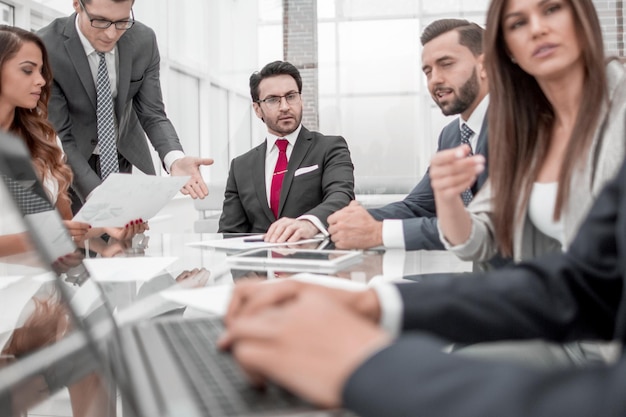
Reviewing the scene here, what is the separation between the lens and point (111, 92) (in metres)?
2.71

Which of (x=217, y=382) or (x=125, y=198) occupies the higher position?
(x=125, y=198)

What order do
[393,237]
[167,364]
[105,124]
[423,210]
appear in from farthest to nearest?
[105,124], [423,210], [393,237], [167,364]

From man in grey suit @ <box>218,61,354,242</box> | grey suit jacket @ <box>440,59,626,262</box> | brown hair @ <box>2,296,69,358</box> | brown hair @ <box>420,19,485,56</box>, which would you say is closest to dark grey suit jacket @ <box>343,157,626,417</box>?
grey suit jacket @ <box>440,59,626,262</box>

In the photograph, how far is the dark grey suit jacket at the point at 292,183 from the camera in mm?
Result: 2863

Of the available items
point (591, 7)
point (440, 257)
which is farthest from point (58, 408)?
point (591, 7)

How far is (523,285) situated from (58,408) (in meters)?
1.07

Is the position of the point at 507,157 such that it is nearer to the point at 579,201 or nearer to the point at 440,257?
the point at 579,201

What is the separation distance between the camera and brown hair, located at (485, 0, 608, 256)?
3.74 ft

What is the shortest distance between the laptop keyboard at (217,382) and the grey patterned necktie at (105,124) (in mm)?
2143

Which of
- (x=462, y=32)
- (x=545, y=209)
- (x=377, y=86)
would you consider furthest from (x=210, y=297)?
(x=377, y=86)

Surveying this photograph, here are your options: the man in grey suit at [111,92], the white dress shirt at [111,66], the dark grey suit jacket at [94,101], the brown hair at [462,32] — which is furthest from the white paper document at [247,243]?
the brown hair at [462,32]

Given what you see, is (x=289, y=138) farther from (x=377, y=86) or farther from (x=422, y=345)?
(x=377, y=86)

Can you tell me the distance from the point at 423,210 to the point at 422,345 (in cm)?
181

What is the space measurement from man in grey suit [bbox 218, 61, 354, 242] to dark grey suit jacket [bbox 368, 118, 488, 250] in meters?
0.55
